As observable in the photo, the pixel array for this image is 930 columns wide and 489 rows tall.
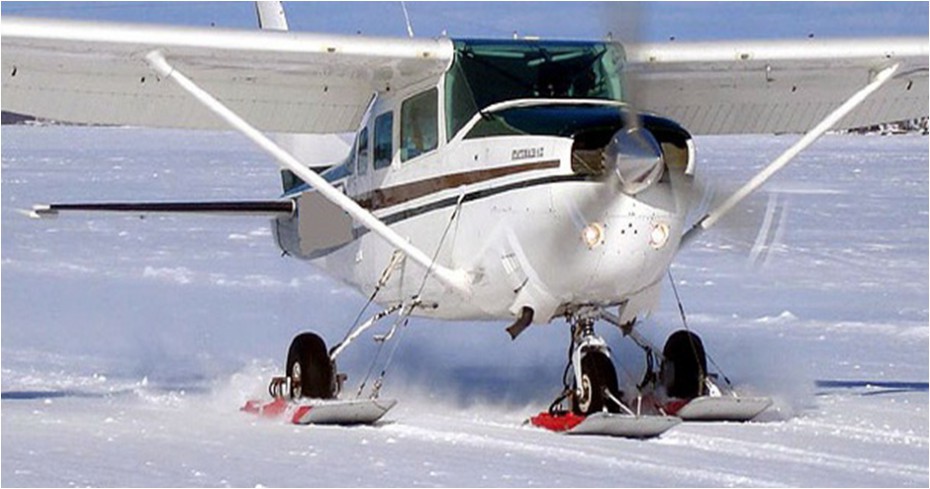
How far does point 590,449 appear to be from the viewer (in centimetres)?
1059

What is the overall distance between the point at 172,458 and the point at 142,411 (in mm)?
2247

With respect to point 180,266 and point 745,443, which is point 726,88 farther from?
point 180,266

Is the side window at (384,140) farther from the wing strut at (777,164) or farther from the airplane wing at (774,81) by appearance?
the wing strut at (777,164)

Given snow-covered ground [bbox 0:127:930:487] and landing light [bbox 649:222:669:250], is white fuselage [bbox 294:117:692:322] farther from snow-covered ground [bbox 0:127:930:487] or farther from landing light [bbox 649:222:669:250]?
snow-covered ground [bbox 0:127:930:487]

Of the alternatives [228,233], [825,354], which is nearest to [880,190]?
[228,233]

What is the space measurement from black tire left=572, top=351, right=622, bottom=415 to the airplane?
0.01 m

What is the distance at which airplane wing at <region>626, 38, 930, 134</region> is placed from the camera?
13.2 meters

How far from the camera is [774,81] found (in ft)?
47.6

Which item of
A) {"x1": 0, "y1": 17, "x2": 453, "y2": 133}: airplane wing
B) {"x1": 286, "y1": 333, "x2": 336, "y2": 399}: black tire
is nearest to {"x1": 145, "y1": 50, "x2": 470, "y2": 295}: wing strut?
{"x1": 0, "y1": 17, "x2": 453, "y2": 133}: airplane wing

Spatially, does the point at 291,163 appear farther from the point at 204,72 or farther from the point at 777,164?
the point at 777,164

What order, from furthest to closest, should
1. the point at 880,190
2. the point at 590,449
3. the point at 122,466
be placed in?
the point at 880,190 → the point at 590,449 → the point at 122,466

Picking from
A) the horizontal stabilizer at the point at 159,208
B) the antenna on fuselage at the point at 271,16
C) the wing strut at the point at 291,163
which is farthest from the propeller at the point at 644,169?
the antenna on fuselage at the point at 271,16

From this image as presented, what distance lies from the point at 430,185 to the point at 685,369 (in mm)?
1911

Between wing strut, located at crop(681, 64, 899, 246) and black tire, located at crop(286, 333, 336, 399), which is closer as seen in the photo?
wing strut, located at crop(681, 64, 899, 246)
